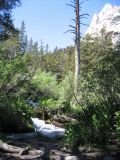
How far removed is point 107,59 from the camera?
12555 mm

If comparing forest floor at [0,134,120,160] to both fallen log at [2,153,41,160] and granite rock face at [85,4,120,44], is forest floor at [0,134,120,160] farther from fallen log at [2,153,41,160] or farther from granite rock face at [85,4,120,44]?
granite rock face at [85,4,120,44]

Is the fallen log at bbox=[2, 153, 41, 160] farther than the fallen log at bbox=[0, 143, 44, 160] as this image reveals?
No

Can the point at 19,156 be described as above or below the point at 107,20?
below

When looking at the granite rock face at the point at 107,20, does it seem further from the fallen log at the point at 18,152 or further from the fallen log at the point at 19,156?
→ the fallen log at the point at 19,156

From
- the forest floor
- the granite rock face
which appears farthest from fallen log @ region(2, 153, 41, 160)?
the granite rock face

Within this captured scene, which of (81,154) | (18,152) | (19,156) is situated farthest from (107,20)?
(19,156)

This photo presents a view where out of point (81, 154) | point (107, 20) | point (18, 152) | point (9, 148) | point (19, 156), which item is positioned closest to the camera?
point (19, 156)

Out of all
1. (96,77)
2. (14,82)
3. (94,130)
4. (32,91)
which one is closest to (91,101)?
(96,77)

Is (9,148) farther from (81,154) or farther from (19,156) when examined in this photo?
(81,154)

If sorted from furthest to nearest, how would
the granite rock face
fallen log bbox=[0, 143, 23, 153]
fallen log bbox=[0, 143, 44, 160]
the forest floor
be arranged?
the granite rock face < fallen log bbox=[0, 143, 23, 153] < fallen log bbox=[0, 143, 44, 160] < the forest floor

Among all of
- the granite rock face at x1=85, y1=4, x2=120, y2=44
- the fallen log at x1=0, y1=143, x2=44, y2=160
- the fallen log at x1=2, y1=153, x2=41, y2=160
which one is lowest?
the fallen log at x1=2, y1=153, x2=41, y2=160

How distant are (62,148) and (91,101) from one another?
4.47 m

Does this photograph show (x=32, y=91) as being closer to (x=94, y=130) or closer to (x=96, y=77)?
(x=96, y=77)

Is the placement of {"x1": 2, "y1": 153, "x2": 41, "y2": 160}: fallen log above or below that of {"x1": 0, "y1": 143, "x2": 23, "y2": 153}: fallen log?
below
